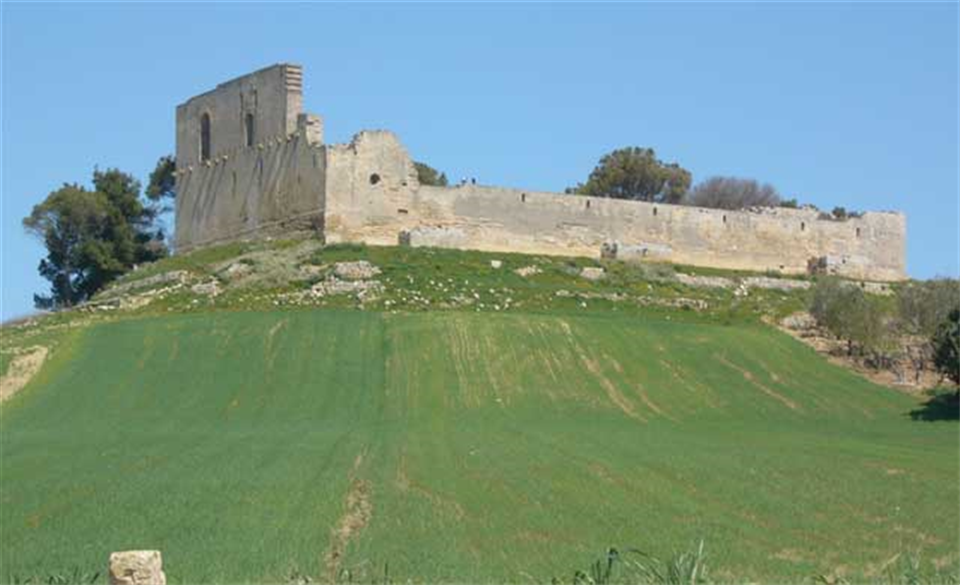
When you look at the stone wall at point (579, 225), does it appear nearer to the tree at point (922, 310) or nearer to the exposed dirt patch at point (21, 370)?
the tree at point (922, 310)

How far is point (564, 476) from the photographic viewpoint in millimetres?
25531

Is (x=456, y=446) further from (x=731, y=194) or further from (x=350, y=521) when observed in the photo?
(x=731, y=194)

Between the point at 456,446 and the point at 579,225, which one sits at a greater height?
the point at 579,225

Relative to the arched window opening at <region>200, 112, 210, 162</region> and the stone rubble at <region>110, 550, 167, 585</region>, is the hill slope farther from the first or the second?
the stone rubble at <region>110, 550, 167, 585</region>

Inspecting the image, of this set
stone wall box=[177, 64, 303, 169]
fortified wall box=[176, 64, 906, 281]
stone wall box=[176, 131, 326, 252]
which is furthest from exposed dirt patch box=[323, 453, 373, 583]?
stone wall box=[177, 64, 303, 169]

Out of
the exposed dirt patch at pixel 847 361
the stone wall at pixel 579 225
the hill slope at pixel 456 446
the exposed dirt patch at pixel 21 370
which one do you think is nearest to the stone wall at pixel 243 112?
the stone wall at pixel 579 225

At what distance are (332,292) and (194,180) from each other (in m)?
10.4

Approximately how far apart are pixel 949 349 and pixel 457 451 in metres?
14.3

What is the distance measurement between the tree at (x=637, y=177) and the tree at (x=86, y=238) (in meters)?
20.2

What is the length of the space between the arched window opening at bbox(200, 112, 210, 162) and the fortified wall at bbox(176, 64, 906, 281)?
1.5 inches

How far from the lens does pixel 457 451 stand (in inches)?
1125

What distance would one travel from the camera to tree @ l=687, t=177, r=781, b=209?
245 ft

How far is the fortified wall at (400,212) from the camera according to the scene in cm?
4738

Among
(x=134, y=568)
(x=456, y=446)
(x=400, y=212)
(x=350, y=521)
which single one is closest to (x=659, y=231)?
(x=400, y=212)
